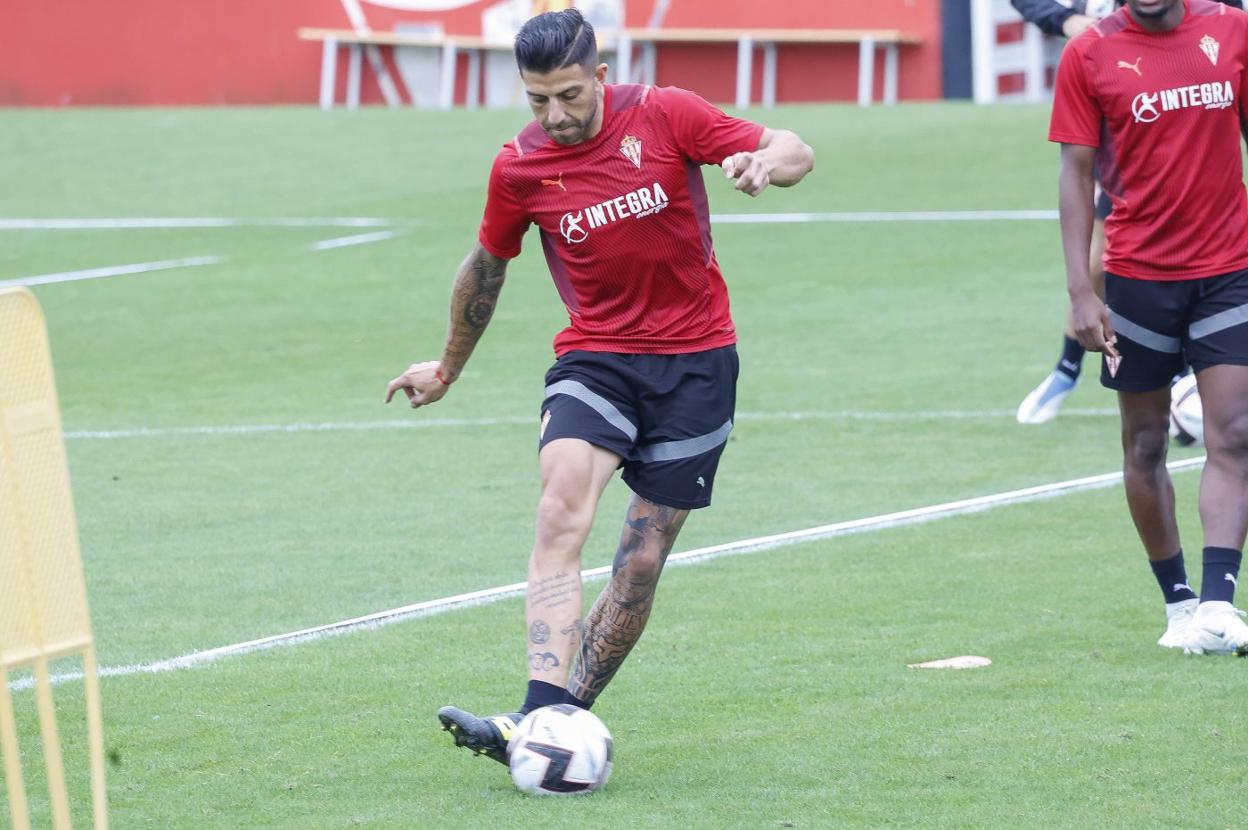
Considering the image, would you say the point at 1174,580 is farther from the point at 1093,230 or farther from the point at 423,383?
the point at 423,383

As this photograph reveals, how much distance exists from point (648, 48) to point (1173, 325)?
1057 inches

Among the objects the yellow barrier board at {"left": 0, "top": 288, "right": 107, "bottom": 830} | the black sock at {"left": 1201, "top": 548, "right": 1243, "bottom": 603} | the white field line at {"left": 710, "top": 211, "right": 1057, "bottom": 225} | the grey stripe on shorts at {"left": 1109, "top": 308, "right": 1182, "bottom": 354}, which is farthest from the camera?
the white field line at {"left": 710, "top": 211, "right": 1057, "bottom": 225}

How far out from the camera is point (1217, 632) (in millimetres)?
6406

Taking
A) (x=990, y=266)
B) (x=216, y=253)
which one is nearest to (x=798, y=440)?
(x=990, y=266)

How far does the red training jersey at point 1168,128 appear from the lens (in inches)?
253

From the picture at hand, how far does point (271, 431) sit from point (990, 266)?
807 cm

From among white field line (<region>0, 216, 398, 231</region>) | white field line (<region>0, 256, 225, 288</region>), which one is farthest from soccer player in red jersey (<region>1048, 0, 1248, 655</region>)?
white field line (<region>0, 216, 398, 231</region>)

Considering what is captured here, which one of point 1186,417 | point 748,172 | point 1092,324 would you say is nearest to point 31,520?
point 748,172

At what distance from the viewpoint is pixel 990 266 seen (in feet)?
58.2

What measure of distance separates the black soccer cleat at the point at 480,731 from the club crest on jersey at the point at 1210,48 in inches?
122

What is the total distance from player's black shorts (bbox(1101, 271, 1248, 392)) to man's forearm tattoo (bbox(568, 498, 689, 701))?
6.15 feet

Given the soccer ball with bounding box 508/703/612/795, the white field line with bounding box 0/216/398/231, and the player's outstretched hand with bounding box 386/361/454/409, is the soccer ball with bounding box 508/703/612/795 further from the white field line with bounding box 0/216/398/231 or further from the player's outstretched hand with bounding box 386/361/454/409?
the white field line with bounding box 0/216/398/231

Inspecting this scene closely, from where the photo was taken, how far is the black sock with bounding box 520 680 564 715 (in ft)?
17.4

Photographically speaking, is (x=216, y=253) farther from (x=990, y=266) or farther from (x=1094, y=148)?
(x=1094, y=148)
